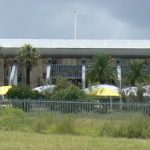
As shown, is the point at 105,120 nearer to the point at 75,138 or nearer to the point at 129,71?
the point at 75,138

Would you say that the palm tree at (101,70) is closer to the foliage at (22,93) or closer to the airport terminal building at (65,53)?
the airport terminal building at (65,53)

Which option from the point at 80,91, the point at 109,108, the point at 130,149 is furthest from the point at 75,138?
the point at 80,91

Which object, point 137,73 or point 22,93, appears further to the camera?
point 137,73

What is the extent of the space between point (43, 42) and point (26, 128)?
5034 cm

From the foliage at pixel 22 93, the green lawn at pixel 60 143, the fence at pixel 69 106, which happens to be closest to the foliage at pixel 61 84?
the foliage at pixel 22 93

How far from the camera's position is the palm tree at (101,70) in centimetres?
6694

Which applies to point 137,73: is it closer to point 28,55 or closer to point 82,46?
point 82,46

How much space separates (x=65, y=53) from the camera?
240ft

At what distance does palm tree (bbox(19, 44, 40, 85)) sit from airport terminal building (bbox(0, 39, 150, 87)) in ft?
5.31

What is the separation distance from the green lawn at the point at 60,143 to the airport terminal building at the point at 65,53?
5169 centimetres

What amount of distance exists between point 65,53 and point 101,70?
8009 millimetres

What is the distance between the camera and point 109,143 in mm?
17875


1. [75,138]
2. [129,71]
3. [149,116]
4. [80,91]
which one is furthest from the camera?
[129,71]

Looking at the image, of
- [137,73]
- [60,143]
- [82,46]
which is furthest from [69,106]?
[82,46]
